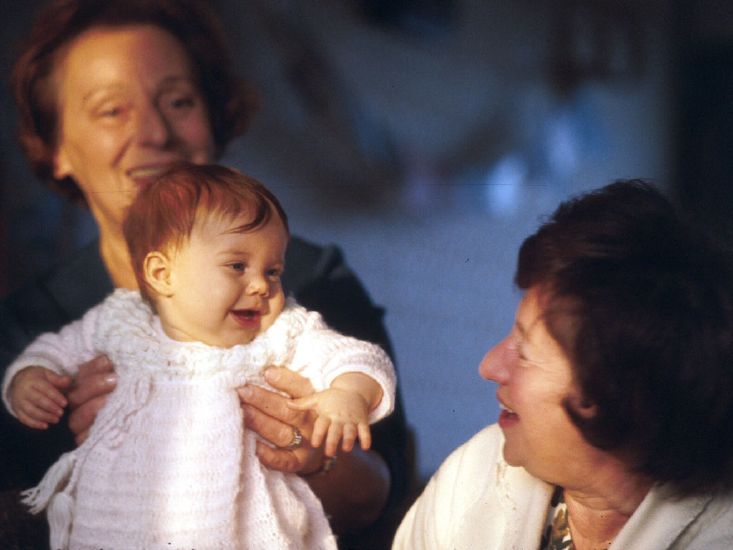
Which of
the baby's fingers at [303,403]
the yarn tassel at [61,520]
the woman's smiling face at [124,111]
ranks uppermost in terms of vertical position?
the woman's smiling face at [124,111]

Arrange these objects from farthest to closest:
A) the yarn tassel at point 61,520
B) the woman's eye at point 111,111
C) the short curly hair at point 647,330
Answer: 1. the woman's eye at point 111,111
2. the yarn tassel at point 61,520
3. the short curly hair at point 647,330

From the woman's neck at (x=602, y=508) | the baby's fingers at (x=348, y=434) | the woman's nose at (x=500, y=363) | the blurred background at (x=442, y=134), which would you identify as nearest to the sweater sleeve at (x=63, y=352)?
the blurred background at (x=442, y=134)

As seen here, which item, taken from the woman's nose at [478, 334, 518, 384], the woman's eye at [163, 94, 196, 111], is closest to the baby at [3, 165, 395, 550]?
the woman's nose at [478, 334, 518, 384]

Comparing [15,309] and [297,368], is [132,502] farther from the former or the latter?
[15,309]

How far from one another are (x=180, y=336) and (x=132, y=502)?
20 cm

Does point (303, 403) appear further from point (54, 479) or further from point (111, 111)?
point (111, 111)

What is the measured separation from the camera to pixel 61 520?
3.44ft

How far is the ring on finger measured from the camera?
1.06m

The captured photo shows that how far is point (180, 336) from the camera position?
3.49 ft

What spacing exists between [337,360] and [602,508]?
1.22 feet

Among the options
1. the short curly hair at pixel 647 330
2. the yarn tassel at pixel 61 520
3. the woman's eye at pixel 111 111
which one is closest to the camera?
the short curly hair at pixel 647 330

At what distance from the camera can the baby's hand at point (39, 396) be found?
3.55 feet

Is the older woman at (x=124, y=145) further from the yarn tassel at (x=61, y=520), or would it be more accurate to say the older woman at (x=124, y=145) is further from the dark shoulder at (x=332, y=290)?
the yarn tassel at (x=61, y=520)

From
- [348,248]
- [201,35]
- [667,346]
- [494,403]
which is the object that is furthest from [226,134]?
[667,346]
